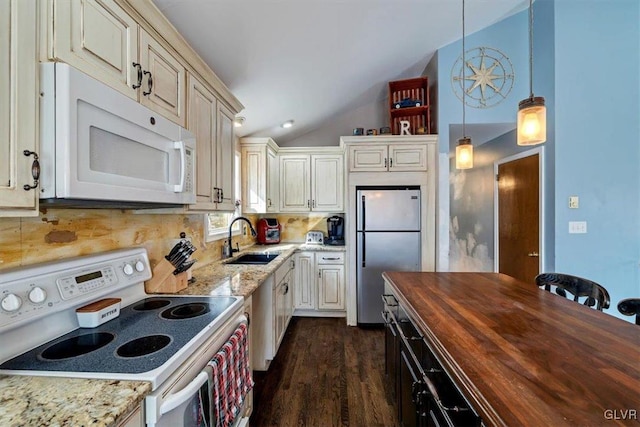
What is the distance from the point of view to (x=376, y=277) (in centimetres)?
312

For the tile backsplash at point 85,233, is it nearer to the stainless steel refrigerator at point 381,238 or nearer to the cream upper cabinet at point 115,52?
the cream upper cabinet at point 115,52

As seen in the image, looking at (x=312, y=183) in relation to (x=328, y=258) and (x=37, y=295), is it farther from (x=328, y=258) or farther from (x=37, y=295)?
(x=37, y=295)

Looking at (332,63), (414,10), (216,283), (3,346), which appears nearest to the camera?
(3,346)

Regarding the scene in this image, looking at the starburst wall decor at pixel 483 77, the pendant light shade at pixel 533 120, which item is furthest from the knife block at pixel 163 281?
the starburst wall decor at pixel 483 77

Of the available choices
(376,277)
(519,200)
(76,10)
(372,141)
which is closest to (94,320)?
(76,10)

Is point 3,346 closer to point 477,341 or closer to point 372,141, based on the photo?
point 477,341

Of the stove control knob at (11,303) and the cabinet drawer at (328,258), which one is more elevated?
the stove control knob at (11,303)

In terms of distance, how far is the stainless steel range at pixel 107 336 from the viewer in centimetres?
79

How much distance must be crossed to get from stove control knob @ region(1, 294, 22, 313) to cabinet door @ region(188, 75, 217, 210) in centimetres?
83

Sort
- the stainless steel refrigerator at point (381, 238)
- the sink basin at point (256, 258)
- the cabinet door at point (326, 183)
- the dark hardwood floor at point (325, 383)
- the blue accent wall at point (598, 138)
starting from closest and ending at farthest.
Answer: the dark hardwood floor at point (325, 383) → the blue accent wall at point (598, 138) → the sink basin at point (256, 258) → the stainless steel refrigerator at point (381, 238) → the cabinet door at point (326, 183)

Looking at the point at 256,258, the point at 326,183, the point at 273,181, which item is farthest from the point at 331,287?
the point at 273,181

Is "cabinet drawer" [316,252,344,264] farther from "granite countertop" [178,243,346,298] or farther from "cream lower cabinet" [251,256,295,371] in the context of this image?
"cream lower cabinet" [251,256,295,371]

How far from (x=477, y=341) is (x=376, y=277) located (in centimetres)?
217

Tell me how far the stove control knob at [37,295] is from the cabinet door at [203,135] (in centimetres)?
77
